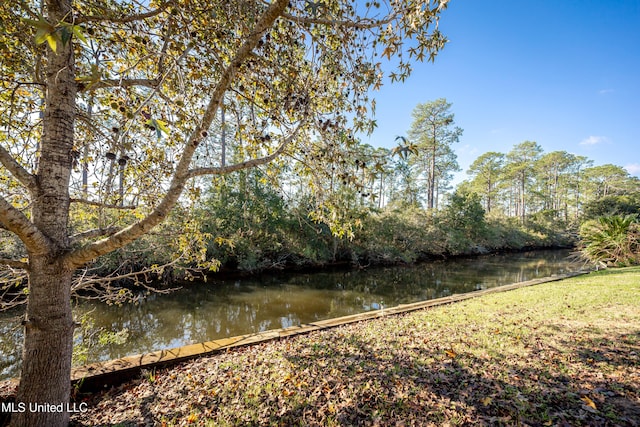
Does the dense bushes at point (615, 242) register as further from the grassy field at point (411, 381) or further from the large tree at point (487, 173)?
the large tree at point (487, 173)

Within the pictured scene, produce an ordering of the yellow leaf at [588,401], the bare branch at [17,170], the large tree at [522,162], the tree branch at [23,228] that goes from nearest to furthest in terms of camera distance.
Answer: the tree branch at [23,228] → the bare branch at [17,170] → the yellow leaf at [588,401] → the large tree at [522,162]

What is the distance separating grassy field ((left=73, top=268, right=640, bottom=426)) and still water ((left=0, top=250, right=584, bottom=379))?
3.09m

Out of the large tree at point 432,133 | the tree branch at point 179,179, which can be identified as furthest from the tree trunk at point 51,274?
the large tree at point 432,133

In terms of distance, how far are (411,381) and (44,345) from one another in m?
3.30

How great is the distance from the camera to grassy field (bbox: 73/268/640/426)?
7.18 ft

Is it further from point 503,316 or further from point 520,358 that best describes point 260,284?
point 520,358

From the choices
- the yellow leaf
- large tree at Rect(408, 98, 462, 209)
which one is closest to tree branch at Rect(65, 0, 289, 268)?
the yellow leaf

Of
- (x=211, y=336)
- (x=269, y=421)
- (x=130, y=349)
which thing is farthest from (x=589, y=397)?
(x=130, y=349)

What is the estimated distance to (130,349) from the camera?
204 inches

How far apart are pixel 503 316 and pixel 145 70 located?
673 centimetres

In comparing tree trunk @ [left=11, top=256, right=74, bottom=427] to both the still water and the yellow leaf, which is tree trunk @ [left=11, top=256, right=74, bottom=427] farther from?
the yellow leaf

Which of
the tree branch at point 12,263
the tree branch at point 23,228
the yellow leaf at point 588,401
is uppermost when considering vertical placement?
A: the tree branch at point 23,228

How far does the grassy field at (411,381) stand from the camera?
2.19 meters

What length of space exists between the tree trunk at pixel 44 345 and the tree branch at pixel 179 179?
178 mm
